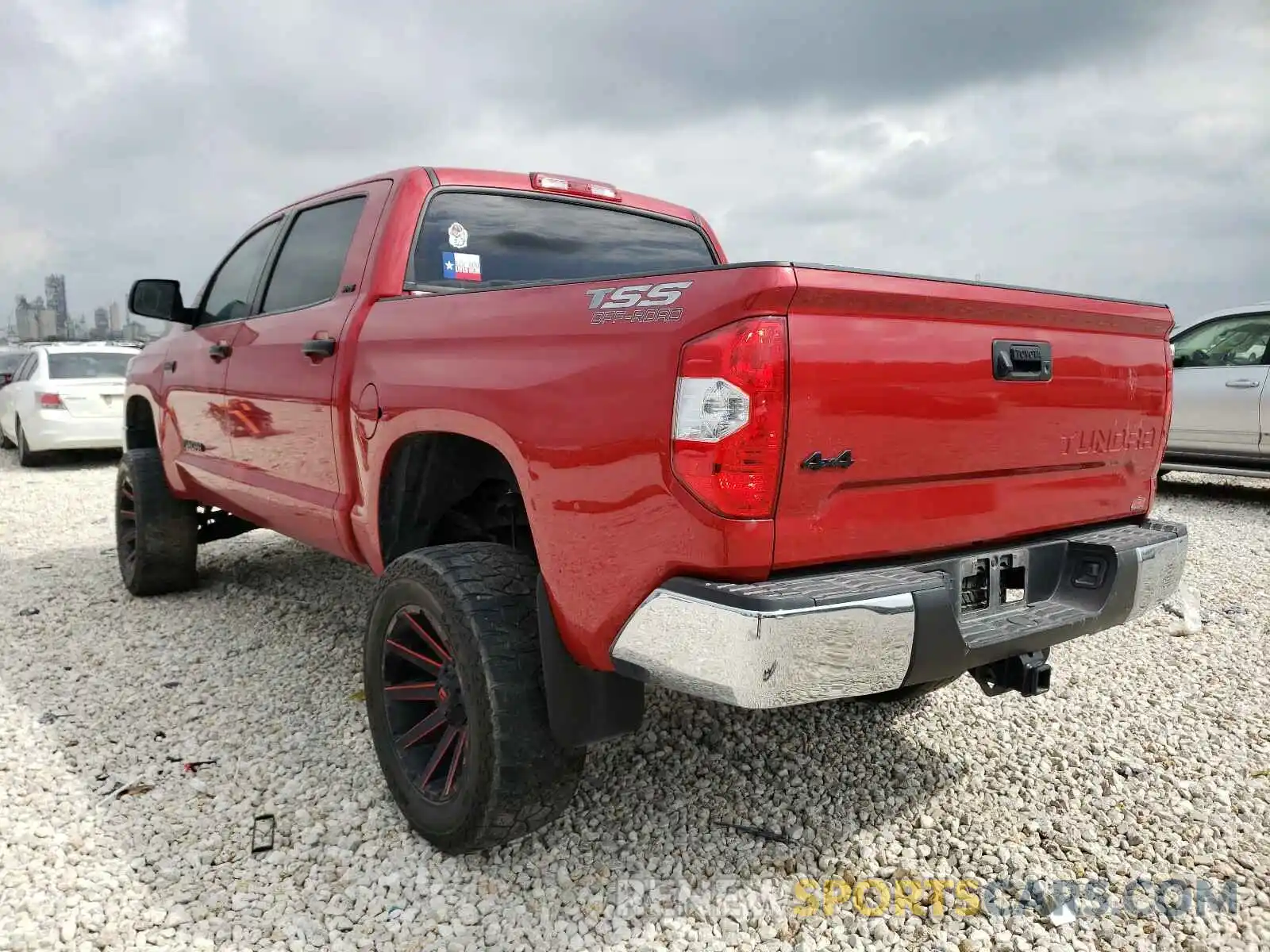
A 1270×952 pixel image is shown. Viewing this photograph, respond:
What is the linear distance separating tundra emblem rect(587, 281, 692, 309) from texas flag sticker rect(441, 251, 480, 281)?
1173 mm

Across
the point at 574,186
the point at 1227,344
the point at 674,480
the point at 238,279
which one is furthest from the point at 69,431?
the point at 1227,344

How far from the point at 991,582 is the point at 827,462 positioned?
0.66 metres

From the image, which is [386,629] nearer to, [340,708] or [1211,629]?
[340,708]

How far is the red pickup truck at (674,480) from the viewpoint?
184 centimetres

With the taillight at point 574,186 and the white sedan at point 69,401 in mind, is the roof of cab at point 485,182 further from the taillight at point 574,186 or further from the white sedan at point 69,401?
the white sedan at point 69,401

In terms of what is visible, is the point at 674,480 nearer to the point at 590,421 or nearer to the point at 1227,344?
the point at 590,421

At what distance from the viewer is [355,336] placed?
9.73ft

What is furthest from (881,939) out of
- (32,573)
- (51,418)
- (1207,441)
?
(51,418)

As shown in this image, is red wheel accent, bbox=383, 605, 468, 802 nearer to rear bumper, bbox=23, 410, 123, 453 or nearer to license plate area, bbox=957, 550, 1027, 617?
license plate area, bbox=957, 550, 1027, 617

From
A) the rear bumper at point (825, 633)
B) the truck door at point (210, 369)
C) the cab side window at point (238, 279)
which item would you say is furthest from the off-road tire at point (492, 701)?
the cab side window at point (238, 279)

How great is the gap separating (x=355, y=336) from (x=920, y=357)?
1.81 metres

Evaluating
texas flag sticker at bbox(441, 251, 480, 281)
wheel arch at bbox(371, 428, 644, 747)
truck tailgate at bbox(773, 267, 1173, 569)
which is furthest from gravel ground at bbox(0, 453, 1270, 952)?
texas flag sticker at bbox(441, 251, 480, 281)

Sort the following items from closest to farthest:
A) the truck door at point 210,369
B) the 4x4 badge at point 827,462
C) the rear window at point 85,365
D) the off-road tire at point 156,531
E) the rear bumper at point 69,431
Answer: the 4x4 badge at point 827,462
the truck door at point 210,369
the off-road tire at point 156,531
the rear bumper at point 69,431
the rear window at point 85,365

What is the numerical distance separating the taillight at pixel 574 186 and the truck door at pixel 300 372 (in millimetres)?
592
